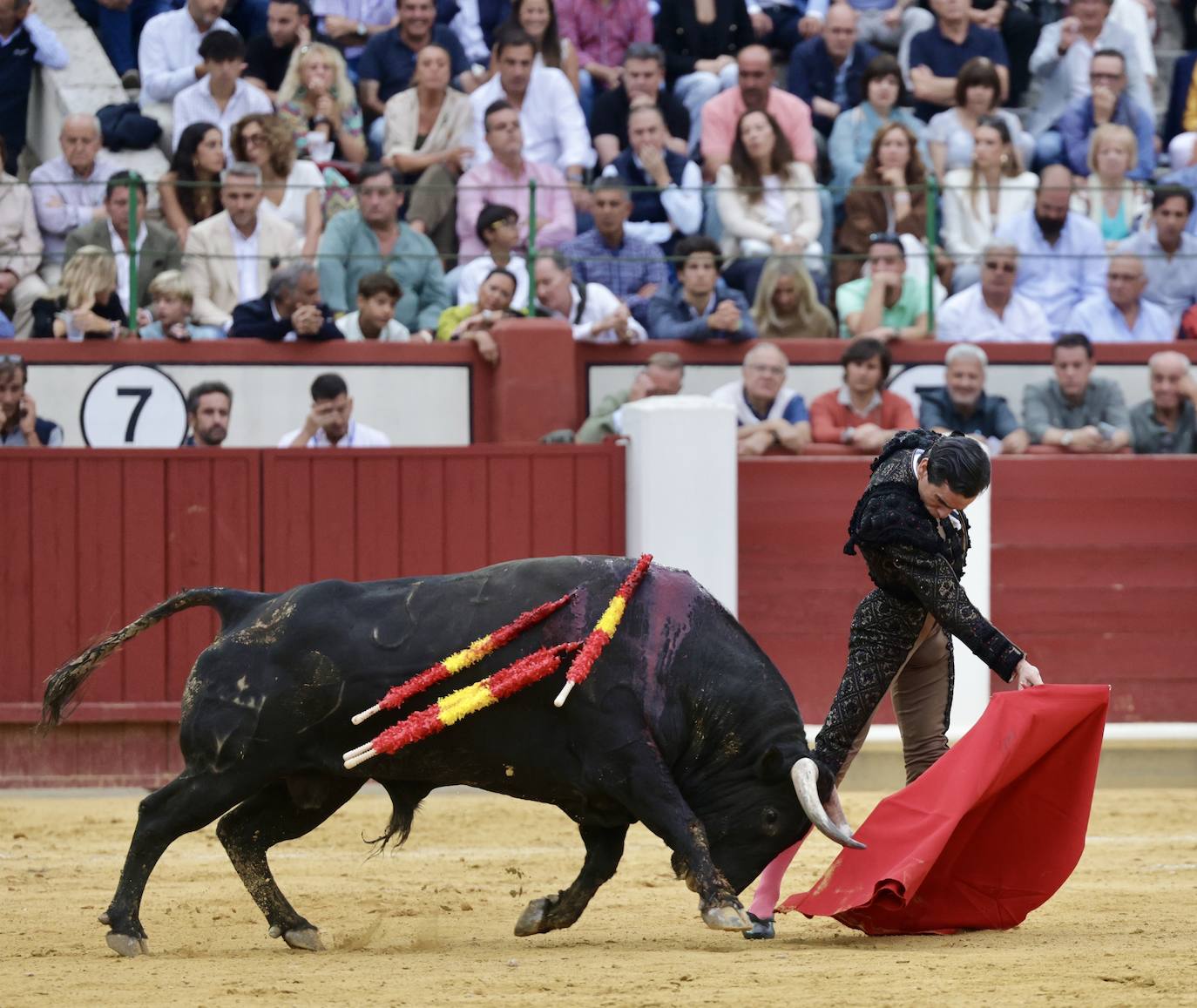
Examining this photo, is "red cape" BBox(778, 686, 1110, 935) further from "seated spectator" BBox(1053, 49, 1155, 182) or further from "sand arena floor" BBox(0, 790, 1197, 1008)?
"seated spectator" BBox(1053, 49, 1155, 182)

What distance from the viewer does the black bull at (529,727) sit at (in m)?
5.43

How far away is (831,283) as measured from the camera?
10406 millimetres

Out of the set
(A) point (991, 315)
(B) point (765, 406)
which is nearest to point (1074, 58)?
(A) point (991, 315)

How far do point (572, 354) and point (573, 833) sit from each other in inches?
108

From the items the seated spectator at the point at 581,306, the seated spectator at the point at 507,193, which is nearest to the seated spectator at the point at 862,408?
the seated spectator at the point at 581,306

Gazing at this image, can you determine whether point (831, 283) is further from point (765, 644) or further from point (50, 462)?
point (50, 462)

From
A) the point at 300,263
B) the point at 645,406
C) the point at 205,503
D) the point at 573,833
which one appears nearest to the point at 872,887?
the point at 573,833

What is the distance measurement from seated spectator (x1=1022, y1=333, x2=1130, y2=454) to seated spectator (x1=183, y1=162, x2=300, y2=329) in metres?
3.52

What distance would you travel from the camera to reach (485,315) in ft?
32.3

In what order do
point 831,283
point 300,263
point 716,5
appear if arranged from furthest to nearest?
point 716,5
point 831,283
point 300,263

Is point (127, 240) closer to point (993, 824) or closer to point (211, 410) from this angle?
point (211, 410)

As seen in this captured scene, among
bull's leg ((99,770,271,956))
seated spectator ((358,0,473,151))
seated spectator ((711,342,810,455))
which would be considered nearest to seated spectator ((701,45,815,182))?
seated spectator ((358,0,473,151))

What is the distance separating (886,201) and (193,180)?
3.35 metres

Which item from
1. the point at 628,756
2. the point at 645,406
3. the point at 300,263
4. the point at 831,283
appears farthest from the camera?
the point at 831,283
